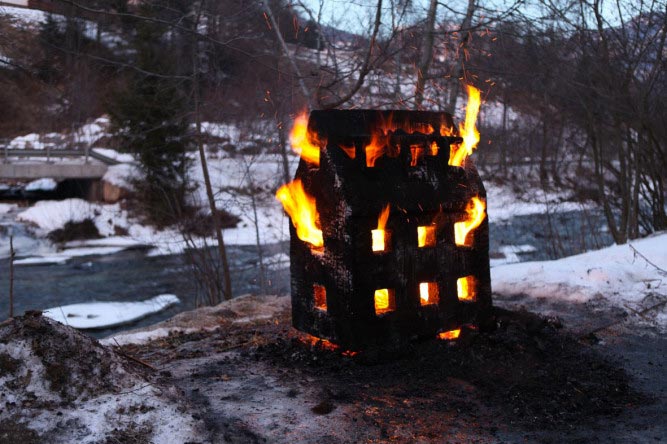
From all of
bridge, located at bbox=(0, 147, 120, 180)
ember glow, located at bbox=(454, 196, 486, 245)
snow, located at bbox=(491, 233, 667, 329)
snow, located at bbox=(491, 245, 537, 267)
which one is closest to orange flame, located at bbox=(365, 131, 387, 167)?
ember glow, located at bbox=(454, 196, 486, 245)

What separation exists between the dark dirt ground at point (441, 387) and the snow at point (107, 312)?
251 inches

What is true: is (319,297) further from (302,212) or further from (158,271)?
(158,271)

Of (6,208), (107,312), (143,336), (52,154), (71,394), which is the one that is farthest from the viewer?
(52,154)

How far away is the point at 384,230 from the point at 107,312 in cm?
989

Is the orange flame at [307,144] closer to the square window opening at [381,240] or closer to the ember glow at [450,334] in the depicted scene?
the square window opening at [381,240]

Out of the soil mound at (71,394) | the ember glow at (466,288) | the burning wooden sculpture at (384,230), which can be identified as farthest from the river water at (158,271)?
the soil mound at (71,394)

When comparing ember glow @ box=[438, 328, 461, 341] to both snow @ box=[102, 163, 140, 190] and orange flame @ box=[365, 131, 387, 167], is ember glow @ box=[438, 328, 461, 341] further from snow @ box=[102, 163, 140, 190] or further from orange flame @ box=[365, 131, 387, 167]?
snow @ box=[102, 163, 140, 190]

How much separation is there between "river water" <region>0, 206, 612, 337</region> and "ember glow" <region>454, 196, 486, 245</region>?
25.3ft

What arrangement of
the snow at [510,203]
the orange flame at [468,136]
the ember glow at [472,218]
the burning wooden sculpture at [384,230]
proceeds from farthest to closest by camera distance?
the snow at [510,203] → the orange flame at [468,136] → the ember glow at [472,218] → the burning wooden sculpture at [384,230]

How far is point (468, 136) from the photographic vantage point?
585 centimetres

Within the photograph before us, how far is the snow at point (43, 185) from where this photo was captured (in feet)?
89.3

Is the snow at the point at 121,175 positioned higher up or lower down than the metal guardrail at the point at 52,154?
lower down

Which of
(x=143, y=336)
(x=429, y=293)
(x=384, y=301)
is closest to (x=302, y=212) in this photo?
(x=384, y=301)

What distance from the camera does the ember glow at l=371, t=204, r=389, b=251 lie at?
507 centimetres
